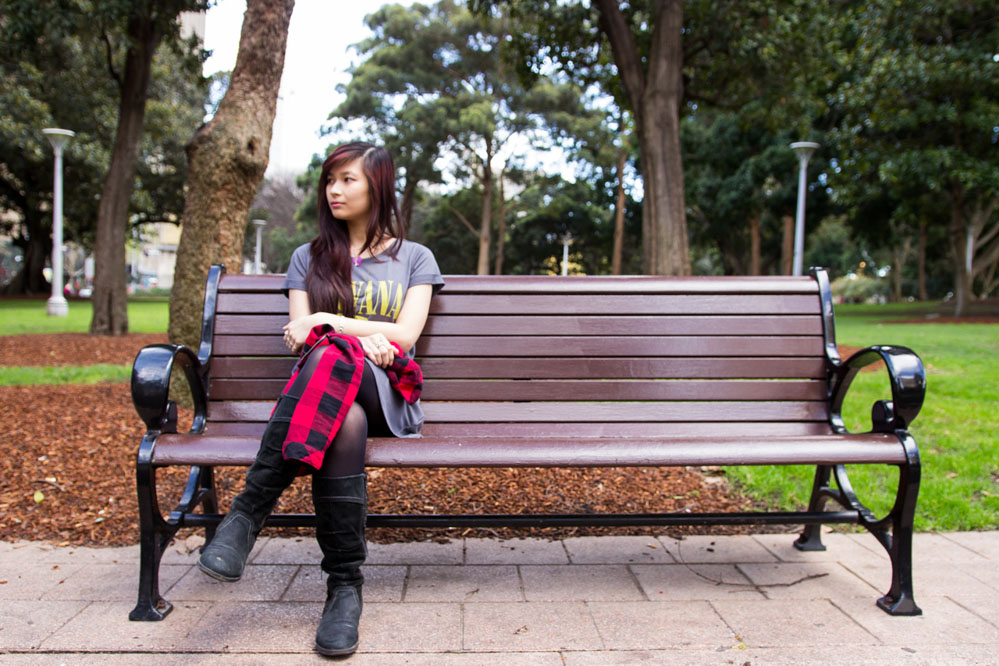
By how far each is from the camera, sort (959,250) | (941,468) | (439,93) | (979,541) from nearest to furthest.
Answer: (979,541), (941,468), (959,250), (439,93)

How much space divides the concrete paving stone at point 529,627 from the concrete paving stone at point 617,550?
0.44 m

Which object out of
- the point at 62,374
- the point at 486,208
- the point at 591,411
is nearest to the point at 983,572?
the point at 591,411

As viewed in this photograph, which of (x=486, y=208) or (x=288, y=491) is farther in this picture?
(x=486, y=208)

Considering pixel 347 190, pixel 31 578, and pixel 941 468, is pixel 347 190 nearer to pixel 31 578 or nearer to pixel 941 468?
pixel 31 578

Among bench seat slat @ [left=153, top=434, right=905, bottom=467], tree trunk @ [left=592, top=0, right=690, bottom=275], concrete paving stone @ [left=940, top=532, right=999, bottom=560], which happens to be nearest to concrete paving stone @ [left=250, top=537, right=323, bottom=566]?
bench seat slat @ [left=153, top=434, right=905, bottom=467]

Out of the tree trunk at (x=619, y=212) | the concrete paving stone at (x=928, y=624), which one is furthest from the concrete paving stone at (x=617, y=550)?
the tree trunk at (x=619, y=212)

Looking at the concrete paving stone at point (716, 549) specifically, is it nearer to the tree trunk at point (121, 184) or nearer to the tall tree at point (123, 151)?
the tall tree at point (123, 151)

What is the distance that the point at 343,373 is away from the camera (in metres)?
2.10

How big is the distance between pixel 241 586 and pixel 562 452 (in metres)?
1.22

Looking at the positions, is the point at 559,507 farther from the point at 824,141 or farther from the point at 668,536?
the point at 824,141

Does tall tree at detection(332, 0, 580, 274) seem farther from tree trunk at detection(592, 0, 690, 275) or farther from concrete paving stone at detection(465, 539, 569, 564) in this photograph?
concrete paving stone at detection(465, 539, 569, 564)

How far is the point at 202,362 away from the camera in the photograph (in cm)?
268

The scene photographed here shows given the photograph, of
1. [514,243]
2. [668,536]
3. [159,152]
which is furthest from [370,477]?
[514,243]

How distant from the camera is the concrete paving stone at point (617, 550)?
9.22 feet
